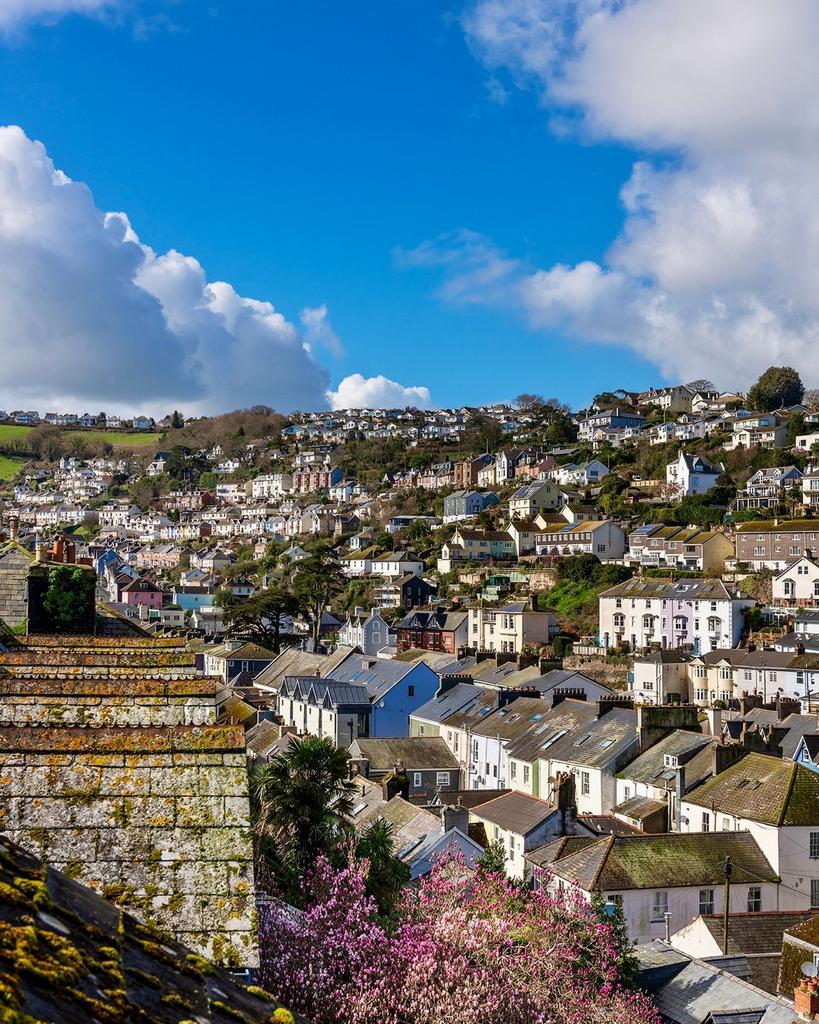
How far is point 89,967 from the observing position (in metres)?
4.14

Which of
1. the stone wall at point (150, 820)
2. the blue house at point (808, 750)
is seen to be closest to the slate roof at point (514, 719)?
the blue house at point (808, 750)

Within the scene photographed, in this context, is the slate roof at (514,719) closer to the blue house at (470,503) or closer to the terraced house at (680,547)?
the terraced house at (680,547)

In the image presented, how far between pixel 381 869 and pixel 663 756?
19981 millimetres

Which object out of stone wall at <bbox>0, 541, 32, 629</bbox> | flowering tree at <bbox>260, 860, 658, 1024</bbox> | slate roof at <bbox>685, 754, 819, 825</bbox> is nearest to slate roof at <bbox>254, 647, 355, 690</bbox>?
slate roof at <bbox>685, 754, 819, 825</bbox>

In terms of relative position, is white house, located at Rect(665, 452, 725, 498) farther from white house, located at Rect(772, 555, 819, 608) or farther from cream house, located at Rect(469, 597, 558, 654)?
cream house, located at Rect(469, 597, 558, 654)

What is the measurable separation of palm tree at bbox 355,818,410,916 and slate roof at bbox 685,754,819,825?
14.6 metres

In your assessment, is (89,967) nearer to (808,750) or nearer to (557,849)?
(557,849)

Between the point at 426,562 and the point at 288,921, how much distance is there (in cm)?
10560

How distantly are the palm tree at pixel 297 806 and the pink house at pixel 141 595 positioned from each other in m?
109

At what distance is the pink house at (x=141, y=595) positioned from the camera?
410ft

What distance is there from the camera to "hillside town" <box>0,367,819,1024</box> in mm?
7938

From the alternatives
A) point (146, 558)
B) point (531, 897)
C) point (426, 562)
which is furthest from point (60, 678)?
point (146, 558)

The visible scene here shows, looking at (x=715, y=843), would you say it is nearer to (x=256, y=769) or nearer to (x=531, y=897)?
(x=531, y=897)

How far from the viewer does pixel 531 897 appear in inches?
717
